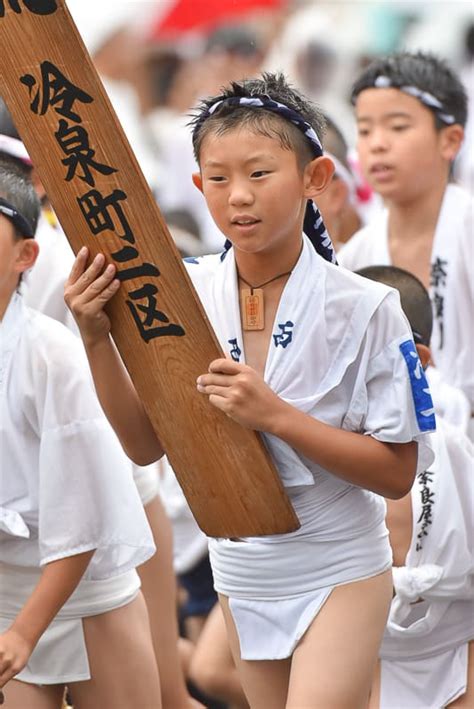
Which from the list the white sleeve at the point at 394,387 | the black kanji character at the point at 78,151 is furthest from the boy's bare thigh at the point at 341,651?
the black kanji character at the point at 78,151

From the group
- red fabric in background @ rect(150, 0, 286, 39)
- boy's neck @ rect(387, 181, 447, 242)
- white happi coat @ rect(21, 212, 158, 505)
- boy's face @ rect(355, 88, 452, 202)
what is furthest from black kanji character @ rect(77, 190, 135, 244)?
red fabric in background @ rect(150, 0, 286, 39)

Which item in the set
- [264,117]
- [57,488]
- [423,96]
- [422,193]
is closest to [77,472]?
[57,488]

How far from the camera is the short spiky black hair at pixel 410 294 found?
436cm

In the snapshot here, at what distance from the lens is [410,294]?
4.40m

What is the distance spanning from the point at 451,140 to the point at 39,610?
2813mm

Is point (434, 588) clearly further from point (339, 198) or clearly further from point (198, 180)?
point (339, 198)

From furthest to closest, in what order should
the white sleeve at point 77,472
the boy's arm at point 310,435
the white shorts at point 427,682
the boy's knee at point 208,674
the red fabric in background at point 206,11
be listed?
the red fabric in background at point 206,11 → the boy's knee at point 208,674 → the white shorts at point 427,682 → the white sleeve at point 77,472 → the boy's arm at point 310,435

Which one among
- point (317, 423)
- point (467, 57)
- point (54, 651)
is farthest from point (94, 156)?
Result: point (467, 57)

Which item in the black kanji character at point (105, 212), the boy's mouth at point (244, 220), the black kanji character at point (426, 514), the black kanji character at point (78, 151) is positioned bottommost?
the black kanji character at point (426, 514)

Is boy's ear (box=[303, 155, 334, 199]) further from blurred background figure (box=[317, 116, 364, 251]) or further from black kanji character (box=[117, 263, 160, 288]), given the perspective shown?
blurred background figure (box=[317, 116, 364, 251])

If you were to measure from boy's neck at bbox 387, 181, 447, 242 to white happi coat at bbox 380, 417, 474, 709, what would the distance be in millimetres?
1537

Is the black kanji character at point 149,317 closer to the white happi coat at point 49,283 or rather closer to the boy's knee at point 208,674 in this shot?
the white happi coat at point 49,283

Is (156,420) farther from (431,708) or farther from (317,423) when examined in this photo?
(431,708)

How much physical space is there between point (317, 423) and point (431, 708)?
137cm
